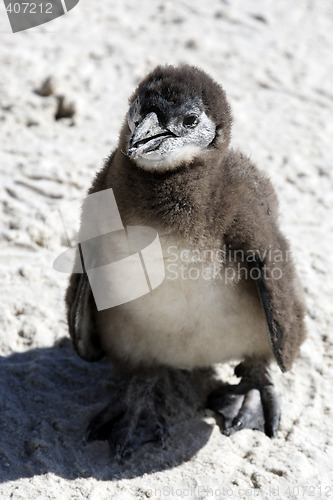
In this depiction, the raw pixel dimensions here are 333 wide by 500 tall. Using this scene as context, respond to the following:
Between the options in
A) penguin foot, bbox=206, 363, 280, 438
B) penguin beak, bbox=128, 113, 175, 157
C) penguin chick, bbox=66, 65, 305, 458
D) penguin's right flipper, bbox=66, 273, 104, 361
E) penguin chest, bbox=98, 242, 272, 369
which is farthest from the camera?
penguin foot, bbox=206, 363, 280, 438

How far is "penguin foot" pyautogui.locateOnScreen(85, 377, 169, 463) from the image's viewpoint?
3502mm

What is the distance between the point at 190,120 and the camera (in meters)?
3.10

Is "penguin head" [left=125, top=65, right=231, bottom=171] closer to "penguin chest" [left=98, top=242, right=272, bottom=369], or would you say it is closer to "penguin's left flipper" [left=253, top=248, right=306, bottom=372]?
"penguin chest" [left=98, top=242, right=272, bottom=369]

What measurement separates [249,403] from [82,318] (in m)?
1.01

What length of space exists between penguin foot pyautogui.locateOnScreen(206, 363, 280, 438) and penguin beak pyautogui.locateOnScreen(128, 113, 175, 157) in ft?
4.69

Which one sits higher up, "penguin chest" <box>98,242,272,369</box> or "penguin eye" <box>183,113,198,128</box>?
"penguin eye" <box>183,113,198,128</box>

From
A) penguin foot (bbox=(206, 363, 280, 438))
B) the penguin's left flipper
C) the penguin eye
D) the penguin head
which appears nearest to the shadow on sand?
penguin foot (bbox=(206, 363, 280, 438))

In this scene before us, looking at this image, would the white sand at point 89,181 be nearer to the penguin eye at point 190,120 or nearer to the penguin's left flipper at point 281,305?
the penguin's left flipper at point 281,305

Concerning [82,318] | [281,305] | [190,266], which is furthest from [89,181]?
[281,305]

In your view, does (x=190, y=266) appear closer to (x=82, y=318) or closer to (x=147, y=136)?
(x=147, y=136)

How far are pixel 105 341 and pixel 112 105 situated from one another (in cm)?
282

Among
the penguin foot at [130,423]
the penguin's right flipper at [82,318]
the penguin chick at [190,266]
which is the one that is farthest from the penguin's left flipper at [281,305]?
the penguin's right flipper at [82,318]

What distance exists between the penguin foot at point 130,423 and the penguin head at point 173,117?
1.30 metres

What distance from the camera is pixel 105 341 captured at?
3660 mm
